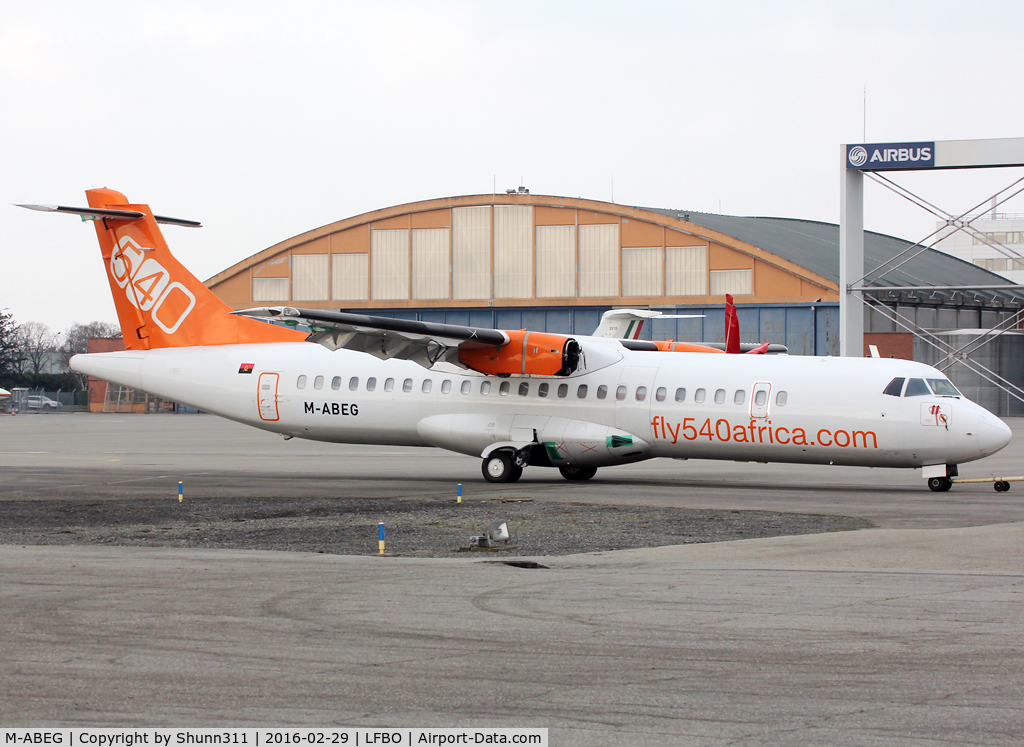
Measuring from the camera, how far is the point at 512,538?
1375 cm

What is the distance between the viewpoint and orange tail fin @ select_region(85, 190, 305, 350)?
25250 millimetres

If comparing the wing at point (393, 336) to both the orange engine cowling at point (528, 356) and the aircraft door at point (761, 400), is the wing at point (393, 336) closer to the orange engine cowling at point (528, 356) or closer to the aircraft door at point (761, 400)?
the orange engine cowling at point (528, 356)

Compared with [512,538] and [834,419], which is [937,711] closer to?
[512,538]

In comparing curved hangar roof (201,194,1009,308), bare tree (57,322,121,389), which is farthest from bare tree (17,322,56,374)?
curved hangar roof (201,194,1009,308)

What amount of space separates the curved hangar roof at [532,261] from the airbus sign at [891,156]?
44.3ft

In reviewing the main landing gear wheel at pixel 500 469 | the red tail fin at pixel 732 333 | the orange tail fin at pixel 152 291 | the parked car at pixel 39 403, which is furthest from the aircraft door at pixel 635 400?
the parked car at pixel 39 403

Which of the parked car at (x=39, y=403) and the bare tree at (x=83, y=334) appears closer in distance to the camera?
the parked car at (x=39, y=403)

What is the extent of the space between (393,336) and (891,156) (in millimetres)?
29047


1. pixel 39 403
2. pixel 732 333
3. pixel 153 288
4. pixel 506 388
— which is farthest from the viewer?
pixel 39 403

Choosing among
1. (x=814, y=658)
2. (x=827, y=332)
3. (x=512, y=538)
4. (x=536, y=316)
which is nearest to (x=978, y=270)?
(x=827, y=332)

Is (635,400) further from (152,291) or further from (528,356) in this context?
(152,291)

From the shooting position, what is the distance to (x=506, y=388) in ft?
76.4

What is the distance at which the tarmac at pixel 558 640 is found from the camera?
5844 millimetres

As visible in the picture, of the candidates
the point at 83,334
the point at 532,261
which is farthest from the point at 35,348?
the point at 532,261
